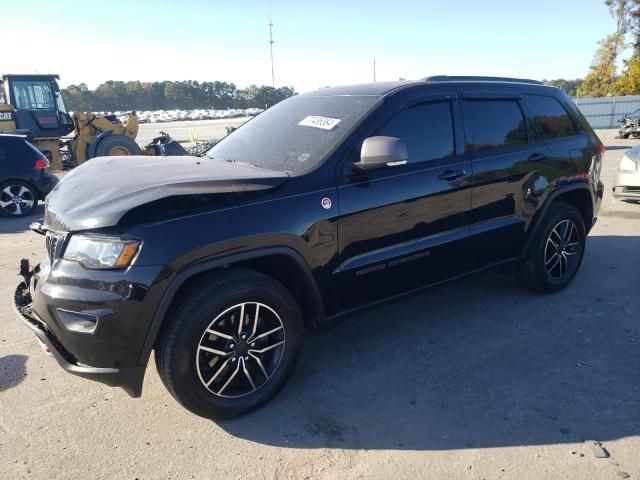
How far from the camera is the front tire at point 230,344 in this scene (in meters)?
2.69

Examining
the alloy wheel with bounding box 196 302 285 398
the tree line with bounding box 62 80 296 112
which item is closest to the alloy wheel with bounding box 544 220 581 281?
the alloy wheel with bounding box 196 302 285 398

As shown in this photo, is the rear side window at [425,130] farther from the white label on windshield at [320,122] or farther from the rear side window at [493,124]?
the white label on windshield at [320,122]

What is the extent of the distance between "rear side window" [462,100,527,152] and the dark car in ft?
27.2

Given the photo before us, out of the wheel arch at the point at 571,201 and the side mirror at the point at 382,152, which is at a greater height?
the side mirror at the point at 382,152

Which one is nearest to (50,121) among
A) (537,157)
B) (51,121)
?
(51,121)

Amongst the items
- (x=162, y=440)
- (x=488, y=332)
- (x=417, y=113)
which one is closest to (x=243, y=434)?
(x=162, y=440)

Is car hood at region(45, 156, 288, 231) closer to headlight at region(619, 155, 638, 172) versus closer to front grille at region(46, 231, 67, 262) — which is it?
front grille at region(46, 231, 67, 262)

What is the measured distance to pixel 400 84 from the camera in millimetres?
3707

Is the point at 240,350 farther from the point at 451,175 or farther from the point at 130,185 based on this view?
the point at 451,175

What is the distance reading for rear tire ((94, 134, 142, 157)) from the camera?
1405 cm

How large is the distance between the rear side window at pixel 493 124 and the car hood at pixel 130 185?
5.64 feet

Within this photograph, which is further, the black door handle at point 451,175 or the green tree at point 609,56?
the green tree at point 609,56

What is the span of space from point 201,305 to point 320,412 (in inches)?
39.7

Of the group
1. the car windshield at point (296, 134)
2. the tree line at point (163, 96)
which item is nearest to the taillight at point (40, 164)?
the car windshield at point (296, 134)
